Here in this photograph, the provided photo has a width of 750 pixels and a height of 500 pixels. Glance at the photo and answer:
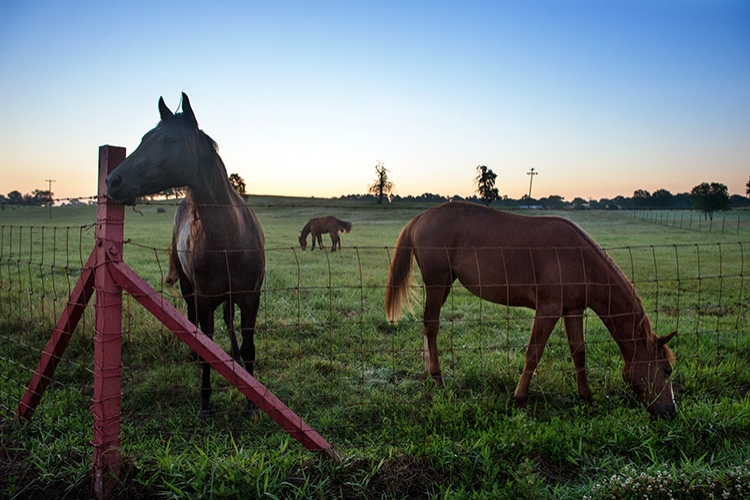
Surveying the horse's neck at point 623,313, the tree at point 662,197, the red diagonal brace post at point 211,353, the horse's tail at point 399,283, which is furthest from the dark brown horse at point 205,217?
the tree at point 662,197

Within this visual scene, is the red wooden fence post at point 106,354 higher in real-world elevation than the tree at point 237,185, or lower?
lower

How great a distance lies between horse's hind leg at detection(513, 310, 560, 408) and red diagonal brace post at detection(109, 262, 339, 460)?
72.3 inches

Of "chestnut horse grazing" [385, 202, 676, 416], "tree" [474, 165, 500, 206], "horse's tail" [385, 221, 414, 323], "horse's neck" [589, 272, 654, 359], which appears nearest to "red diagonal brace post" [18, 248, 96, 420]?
"chestnut horse grazing" [385, 202, 676, 416]

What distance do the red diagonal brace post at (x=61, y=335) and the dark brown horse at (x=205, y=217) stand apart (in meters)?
0.58

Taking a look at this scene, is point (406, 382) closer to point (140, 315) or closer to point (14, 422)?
point (14, 422)

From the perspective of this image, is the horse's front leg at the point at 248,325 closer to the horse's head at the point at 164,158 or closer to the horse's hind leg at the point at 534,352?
the horse's head at the point at 164,158

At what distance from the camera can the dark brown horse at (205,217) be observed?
3.22 m

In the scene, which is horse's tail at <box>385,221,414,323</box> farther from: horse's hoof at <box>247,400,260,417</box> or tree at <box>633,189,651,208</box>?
tree at <box>633,189,651,208</box>

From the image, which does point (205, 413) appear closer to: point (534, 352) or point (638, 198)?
point (534, 352)

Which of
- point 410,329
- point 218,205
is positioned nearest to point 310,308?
point 410,329

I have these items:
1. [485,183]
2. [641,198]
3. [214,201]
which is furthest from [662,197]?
[214,201]

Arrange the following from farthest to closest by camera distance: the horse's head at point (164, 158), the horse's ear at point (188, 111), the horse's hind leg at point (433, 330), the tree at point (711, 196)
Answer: the tree at point (711, 196) → the horse's hind leg at point (433, 330) → the horse's ear at point (188, 111) → the horse's head at point (164, 158)

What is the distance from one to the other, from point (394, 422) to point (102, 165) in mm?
2653

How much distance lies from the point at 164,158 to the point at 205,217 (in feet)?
2.05
